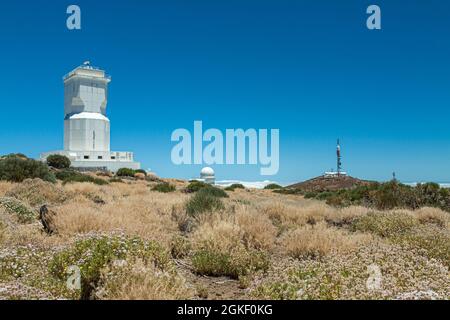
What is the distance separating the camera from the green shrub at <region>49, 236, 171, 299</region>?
204 inches

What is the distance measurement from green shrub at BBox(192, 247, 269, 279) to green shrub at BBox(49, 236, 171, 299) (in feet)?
3.13

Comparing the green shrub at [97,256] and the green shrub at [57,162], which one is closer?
the green shrub at [97,256]

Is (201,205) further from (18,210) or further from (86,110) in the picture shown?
(86,110)

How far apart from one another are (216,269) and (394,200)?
46.3 feet

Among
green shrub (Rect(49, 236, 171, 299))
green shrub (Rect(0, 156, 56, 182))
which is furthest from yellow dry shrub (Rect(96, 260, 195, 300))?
green shrub (Rect(0, 156, 56, 182))

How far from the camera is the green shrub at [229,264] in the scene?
22.1ft

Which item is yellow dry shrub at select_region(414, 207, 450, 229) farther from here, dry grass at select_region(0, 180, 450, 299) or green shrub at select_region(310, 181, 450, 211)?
green shrub at select_region(310, 181, 450, 211)

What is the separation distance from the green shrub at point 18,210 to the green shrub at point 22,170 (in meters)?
11.4

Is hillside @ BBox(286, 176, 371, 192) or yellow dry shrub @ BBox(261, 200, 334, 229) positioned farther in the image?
hillside @ BBox(286, 176, 371, 192)

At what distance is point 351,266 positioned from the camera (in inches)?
217

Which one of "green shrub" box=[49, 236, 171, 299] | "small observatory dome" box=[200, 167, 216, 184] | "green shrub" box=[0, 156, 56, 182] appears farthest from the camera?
"small observatory dome" box=[200, 167, 216, 184]

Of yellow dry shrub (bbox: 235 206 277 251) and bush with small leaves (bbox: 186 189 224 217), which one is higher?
bush with small leaves (bbox: 186 189 224 217)

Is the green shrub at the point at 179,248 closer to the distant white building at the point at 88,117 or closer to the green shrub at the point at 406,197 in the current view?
the green shrub at the point at 406,197

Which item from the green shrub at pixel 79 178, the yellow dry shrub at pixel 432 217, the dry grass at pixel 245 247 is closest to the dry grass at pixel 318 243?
the dry grass at pixel 245 247
